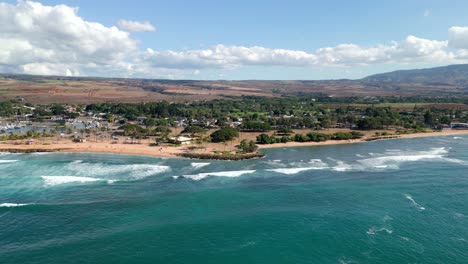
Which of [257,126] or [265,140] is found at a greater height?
[257,126]

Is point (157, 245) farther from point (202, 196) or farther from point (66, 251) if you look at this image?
point (202, 196)

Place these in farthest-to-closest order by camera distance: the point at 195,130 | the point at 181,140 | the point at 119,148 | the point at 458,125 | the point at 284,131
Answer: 1. the point at 458,125
2. the point at 284,131
3. the point at 195,130
4. the point at 181,140
5. the point at 119,148

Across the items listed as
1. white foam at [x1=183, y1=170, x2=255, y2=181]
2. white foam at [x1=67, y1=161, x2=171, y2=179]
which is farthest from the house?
white foam at [x1=183, y1=170, x2=255, y2=181]

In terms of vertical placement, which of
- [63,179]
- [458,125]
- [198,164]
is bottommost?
[63,179]

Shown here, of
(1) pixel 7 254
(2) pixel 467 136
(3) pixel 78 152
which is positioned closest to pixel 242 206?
(1) pixel 7 254

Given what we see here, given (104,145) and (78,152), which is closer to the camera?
(78,152)

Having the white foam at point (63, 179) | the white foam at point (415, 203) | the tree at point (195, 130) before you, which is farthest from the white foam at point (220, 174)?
the tree at point (195, 130)

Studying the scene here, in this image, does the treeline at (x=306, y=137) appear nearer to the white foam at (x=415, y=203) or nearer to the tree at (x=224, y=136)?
the tree at (x=224, y=136)

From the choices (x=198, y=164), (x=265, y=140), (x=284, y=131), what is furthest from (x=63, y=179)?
(x=284, y=131)

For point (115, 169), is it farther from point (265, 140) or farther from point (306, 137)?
point (306, 137)
